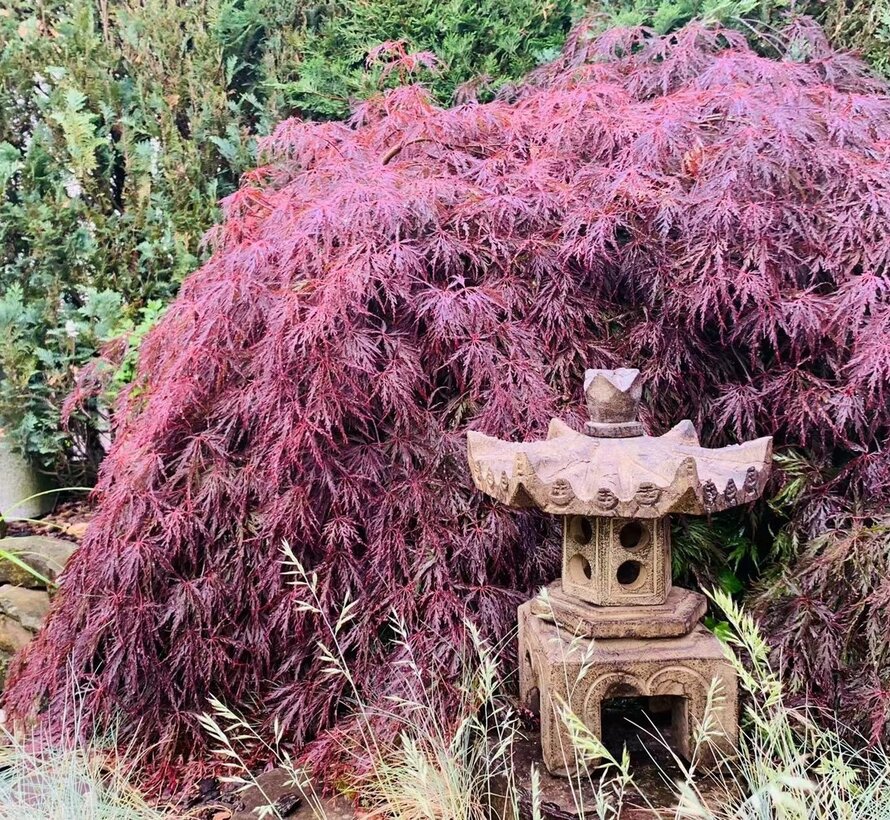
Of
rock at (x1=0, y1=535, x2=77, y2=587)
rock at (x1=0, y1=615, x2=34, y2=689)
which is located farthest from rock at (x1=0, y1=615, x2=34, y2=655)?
rock at (x1=0, y1=535, x2=77, y2=587)

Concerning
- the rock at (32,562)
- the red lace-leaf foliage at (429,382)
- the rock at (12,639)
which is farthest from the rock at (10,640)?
the red lace-leaf foliage at (429,382)

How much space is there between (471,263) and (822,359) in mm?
965

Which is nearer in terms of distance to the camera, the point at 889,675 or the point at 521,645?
the point at 889,675

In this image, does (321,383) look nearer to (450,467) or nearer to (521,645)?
(450,467)

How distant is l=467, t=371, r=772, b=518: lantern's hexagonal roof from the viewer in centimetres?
149

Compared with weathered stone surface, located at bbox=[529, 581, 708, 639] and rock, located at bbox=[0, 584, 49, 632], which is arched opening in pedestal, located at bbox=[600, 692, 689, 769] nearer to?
weathered stone surface, located at bbox=[529, 581, 708, 639]

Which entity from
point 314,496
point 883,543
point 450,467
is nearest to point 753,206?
point 883,543

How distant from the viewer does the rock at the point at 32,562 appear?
9.30ft

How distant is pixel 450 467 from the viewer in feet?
6.57

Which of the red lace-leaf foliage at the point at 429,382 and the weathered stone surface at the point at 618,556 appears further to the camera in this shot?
the red lace-leaf foliage at the point at 429,382

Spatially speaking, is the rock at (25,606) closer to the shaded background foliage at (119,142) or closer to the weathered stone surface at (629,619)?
the shaded background foliage at (119,142)

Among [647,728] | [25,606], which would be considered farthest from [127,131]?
[647,728]

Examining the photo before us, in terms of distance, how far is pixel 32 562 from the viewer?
2.85m

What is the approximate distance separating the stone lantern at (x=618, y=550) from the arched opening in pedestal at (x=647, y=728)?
11 mm
